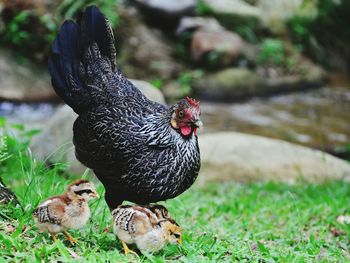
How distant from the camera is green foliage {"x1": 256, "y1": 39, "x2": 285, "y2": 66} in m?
15.8

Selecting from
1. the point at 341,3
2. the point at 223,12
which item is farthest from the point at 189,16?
the point at 341,3

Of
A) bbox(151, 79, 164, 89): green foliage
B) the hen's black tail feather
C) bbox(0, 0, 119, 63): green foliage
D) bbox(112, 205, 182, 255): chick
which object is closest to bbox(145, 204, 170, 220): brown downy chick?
bbox(112, 205, 182, 255): chick

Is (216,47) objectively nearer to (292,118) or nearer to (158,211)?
(292,118)

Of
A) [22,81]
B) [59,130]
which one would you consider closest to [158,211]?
[59,130]

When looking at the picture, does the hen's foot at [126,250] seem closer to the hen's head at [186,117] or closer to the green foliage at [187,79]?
the hen's head at [186,117]

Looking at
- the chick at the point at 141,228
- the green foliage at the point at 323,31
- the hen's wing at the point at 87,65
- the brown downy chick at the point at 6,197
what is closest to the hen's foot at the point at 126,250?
the chick at the point at 141,228

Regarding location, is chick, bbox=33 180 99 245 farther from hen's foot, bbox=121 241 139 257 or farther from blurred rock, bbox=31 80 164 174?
blurred rock, bbox=31 80 164 174

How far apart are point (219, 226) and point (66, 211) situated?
7.24 ft

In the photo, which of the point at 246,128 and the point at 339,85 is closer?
the point at 246,128

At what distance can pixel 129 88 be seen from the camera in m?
4.94

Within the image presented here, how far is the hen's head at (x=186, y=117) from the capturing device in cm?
420

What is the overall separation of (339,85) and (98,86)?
12.3 metres

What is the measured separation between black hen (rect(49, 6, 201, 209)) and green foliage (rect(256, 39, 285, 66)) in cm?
1103

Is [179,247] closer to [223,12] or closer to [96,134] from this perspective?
[96,134]
